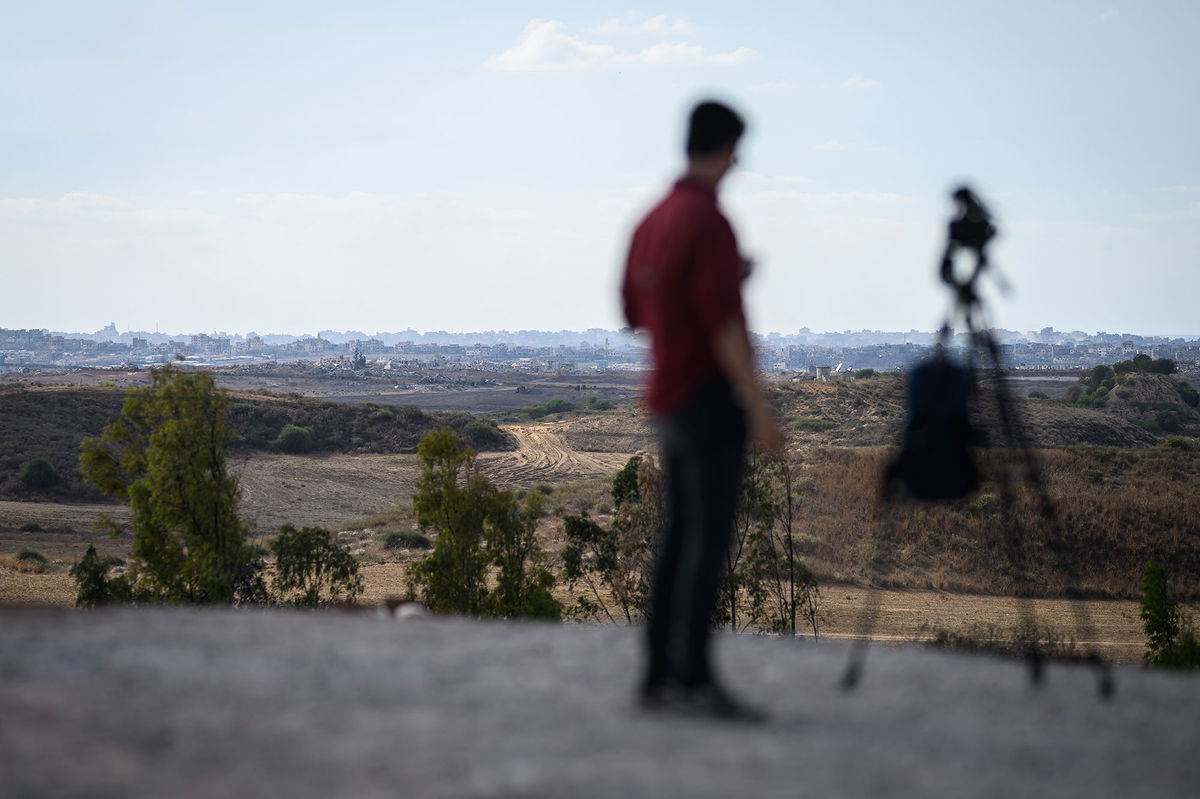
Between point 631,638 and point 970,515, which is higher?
point 631,638

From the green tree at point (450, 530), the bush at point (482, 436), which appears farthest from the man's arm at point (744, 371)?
the bush at point (482, 436)

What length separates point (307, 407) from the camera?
8944 cm

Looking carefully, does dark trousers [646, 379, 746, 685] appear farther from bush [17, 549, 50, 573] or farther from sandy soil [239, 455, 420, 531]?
sandy soil [239, 455, 420, 531]

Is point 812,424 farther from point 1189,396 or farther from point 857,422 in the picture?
point 1189,396

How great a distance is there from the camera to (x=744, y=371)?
13.9ft

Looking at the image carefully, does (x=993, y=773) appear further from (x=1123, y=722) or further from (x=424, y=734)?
(x=424, y=734)

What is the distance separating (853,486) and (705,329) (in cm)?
4708

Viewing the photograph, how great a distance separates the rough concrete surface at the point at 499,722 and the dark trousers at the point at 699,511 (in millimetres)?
255

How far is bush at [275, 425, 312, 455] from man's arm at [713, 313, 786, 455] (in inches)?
3009

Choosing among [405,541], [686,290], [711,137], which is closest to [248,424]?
[405,541]

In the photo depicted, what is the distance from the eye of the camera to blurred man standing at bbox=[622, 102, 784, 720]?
432cm

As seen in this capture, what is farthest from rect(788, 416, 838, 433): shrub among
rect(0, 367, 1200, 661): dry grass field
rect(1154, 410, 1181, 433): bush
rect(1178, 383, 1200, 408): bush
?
rect(1178, 383, 1200, 408): bush

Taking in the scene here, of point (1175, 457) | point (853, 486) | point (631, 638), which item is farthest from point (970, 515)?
point (631, 638)

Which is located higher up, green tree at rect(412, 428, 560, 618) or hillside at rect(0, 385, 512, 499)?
green tree at rect(412, 428, 560, 618)
